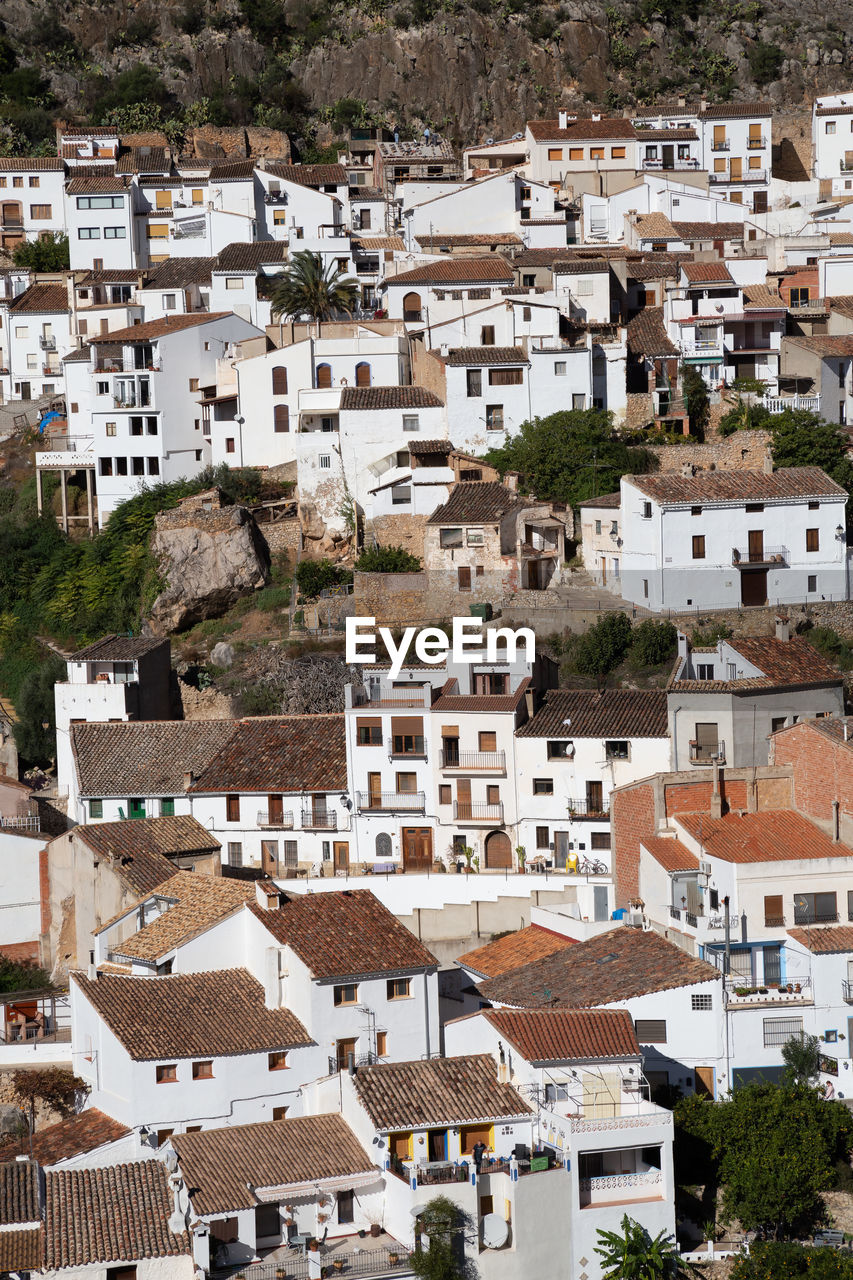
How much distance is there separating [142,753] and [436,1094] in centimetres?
1746

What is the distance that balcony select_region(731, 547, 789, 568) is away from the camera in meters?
54.0

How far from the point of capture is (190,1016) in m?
38.0

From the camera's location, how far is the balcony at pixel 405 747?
48.3 meters

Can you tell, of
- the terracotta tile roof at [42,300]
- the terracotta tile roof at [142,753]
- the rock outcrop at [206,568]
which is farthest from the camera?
the terracotta tile roof at [42,300]

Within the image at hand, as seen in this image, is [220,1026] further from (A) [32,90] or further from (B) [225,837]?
(A) [32,90]

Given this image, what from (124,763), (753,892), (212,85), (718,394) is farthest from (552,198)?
(753,892)

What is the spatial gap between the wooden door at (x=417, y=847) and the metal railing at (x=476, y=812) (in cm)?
81

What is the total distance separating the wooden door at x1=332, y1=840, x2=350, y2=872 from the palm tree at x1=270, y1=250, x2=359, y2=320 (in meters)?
23.1

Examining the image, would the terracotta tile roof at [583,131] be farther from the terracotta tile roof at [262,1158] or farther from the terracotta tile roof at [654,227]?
the terracotta tile roof at [262,1158]

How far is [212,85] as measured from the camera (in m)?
92.6

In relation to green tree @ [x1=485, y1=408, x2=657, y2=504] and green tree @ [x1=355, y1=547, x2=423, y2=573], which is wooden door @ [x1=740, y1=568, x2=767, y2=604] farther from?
green tree @ [x1=355, y1=547, x2=423, y2=573]

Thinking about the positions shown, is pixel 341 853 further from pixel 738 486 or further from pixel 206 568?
pixel 738 486

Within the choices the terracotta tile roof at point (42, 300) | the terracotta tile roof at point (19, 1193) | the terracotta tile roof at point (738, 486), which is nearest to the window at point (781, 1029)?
the terracotta tile roof at point (19, 1193)

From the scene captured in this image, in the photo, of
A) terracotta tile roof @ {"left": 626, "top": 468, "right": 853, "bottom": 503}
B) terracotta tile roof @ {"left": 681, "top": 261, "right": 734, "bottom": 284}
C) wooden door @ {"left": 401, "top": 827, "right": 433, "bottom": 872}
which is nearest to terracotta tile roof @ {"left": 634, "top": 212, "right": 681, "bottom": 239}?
terracotta tile roof @ {"left": 681, "top": 261, "right": 734, "bottom": 284}
